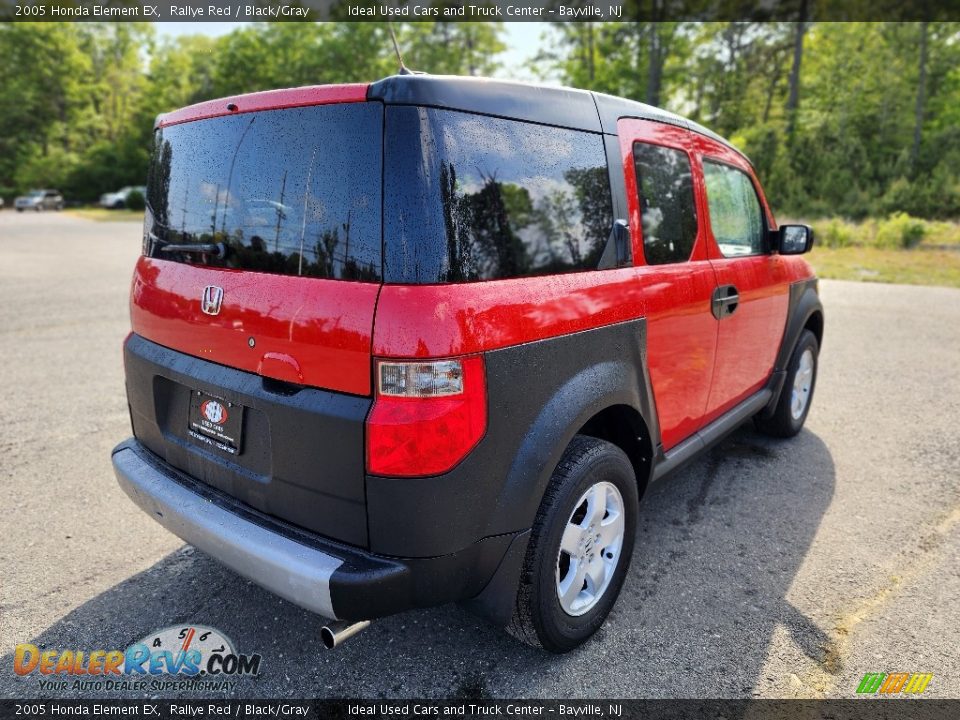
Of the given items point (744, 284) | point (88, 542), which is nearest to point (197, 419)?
point (88, 542)

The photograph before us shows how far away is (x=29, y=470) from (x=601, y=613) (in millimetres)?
3528

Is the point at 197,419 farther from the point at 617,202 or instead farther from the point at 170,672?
the point at 617,202

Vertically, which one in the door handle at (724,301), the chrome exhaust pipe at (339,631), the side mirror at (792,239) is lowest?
the chrome exhaust pipe at (339,631)

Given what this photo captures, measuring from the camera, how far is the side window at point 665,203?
2.62 metres

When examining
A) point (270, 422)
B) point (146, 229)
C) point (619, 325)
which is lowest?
point (270, 422)

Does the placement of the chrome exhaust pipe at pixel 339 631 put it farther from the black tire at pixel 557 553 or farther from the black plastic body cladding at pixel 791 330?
the black plastic body cladding at pixel 791 330

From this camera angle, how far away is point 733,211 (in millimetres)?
3480

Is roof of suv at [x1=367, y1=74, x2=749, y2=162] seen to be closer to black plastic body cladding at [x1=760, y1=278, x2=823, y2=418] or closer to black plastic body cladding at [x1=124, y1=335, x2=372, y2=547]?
black plastic body cladding at [x1=124, y1=335, x2=372, y2=547]

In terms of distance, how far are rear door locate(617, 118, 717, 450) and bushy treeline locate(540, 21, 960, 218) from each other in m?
29.0

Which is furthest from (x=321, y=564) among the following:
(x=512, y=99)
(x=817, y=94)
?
(x=817, y=94)

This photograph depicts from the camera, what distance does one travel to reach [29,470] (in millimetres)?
3805

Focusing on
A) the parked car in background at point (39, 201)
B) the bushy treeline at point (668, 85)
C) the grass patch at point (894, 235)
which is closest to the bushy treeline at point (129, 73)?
the bushy treeline at point (668, 85)

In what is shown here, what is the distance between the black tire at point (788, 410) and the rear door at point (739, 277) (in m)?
0.35

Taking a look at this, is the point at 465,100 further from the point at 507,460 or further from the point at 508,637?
the point at 508,637
